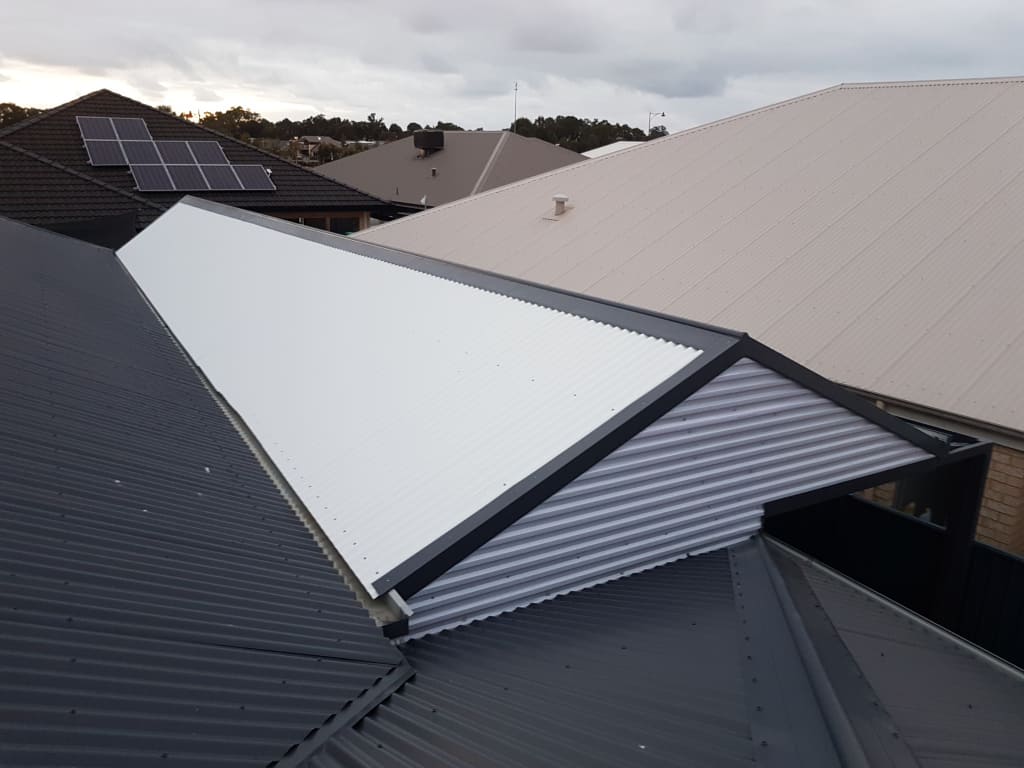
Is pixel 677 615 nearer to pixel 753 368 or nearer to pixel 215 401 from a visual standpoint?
pixel 753 368

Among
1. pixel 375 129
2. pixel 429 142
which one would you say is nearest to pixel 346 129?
pixel 375 129

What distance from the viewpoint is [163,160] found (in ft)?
95.0

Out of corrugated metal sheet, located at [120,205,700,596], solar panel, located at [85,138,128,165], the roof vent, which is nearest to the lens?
corrugated metal sheet, located at [120,205,700,596]

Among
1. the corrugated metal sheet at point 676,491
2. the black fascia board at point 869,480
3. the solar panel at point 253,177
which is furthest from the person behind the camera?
the solar panel at point 253,177

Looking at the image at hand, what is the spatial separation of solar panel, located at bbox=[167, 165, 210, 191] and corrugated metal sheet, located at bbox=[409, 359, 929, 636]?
1032 inches

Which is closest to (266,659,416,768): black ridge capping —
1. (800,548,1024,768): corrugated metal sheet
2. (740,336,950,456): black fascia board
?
(800,548,1024,768): corrugated metal sheet

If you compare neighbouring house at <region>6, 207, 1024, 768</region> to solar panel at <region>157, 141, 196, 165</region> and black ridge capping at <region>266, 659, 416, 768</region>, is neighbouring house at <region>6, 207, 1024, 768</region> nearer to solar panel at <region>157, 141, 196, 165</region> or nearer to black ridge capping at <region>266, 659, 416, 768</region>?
black ridge capping at <region>266, 659, 416, 768</region>

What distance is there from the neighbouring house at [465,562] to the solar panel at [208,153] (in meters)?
22.9

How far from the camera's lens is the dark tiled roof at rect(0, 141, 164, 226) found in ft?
81.0

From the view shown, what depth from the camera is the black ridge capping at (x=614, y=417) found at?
4926mm

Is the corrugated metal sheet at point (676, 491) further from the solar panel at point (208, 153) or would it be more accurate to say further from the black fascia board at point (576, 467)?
the solar panel at point (208, 153)

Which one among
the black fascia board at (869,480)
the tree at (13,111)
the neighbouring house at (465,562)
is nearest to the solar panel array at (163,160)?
the neighbouring house at (465,562)

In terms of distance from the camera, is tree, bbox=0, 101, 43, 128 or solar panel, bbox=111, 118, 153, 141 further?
tree, bbox=0, 101, 43, 128

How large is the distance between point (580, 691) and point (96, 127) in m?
32.2
